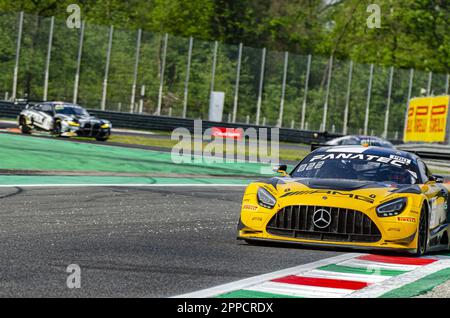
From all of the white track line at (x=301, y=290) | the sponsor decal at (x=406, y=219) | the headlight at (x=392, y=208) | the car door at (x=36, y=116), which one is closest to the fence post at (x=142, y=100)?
the car door at (x=36, y=116)

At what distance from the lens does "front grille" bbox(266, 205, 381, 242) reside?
10.5 metres

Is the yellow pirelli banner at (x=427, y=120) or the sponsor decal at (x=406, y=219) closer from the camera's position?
the sponsor decal at (x=406, y=219)

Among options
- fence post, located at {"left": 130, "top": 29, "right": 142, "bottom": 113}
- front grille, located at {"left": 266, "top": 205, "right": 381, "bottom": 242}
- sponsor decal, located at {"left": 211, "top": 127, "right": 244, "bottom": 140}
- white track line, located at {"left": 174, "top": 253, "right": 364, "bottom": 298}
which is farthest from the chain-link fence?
white track line, located at {"left": 174, "top": 253, "right": 364, "bottom": 298}

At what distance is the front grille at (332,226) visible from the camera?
34.4 feet

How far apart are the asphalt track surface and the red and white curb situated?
9.9 inches

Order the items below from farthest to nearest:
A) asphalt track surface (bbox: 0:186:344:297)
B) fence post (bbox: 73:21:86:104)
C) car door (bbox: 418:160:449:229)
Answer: fence post (bbox: 73:21:86:104)
car door (bbox: 418:160:449:229)
asphalt track surface (bbox: 0:186:344:297)

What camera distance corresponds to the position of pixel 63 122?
35.0 meters

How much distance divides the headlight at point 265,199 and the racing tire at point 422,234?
5.02 feet

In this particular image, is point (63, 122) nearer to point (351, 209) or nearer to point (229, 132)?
point (229, 132)

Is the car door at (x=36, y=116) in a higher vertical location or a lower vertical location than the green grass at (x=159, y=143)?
higher

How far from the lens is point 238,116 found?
53.9 metres

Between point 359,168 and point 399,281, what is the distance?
3.53m

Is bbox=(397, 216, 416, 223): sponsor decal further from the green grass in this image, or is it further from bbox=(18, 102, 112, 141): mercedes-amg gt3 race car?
the green grass

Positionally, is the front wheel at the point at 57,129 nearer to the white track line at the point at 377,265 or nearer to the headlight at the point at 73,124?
the headlight at the point at 73,124
